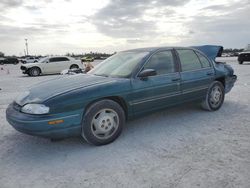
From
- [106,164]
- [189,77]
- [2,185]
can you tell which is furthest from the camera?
[189,77]

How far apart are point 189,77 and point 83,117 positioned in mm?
2331

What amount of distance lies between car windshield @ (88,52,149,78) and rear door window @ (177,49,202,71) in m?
0.86

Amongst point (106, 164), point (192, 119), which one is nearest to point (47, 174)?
point (106, 164)

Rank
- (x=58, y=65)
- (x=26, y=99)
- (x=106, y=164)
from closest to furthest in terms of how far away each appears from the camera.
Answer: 1. (x=106, y=164)
2. (x=26, y=99)
3. (x=58, y=65)

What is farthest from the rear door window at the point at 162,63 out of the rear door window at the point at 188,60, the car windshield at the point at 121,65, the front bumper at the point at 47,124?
the front bumper at the point at 47,124

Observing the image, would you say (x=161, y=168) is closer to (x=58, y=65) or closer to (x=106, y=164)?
(x=106, y=164)

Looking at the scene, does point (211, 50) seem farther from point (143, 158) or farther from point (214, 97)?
point (143, 158)

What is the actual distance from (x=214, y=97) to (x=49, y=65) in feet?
45.9

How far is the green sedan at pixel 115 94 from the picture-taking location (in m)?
3.21

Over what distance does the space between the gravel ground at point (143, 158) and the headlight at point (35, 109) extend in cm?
64

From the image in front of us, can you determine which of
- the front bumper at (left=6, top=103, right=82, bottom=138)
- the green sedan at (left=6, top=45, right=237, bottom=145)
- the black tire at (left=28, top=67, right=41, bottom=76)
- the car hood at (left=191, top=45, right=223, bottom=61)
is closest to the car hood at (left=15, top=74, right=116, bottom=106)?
the green sedan at (left=6, top=45, right=237, bottom=145)

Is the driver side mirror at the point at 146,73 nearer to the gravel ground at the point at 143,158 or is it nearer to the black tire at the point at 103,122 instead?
the black tire at the point at 103,122

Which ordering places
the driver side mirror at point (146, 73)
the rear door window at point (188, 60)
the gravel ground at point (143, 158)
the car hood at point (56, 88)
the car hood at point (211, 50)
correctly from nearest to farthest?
the gravel ground at point (143, 158) → the car hood at point (56, 88) → the driver side mirror at point (146, 73) → the rear door window at point (188, 60) → the car hood at point (211, 50)

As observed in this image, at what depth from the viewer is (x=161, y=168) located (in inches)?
112
